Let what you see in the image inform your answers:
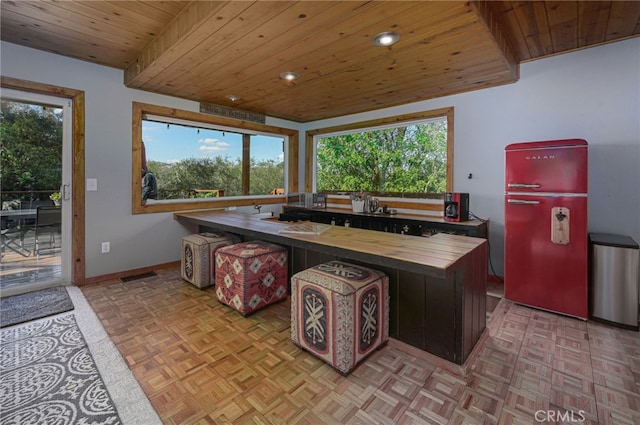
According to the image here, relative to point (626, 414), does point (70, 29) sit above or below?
above

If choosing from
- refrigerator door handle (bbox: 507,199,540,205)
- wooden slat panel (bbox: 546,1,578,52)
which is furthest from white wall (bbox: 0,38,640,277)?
refrigerator door handle (bbox: 507,199,540,205)

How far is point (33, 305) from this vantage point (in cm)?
275

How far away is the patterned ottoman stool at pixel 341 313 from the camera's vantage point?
1788 millimetres

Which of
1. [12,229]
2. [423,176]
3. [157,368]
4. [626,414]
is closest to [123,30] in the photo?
[12,229]

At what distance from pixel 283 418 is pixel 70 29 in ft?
11.0

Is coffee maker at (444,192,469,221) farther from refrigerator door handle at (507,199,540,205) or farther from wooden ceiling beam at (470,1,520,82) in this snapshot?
wooden ceiling beam at (470,1,520,82)

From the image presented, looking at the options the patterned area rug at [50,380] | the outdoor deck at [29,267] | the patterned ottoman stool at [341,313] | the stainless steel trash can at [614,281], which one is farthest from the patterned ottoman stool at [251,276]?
the stainless steel trash can at [614,281]

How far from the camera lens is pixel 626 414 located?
1485mm

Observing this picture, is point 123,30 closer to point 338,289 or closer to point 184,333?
point 184,333

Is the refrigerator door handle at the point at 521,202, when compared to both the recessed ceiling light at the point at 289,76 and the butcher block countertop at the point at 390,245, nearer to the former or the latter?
the butcher block countertop at the point at 390,245

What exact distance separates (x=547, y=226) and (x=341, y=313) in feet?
6.83

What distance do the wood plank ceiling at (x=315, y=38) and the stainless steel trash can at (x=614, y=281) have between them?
Answer: 177 centimetres

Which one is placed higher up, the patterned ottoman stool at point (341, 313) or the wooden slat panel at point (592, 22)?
the wooden slat panel at point (592, 22)

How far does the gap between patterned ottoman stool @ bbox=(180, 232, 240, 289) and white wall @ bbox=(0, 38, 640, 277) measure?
826 mm
